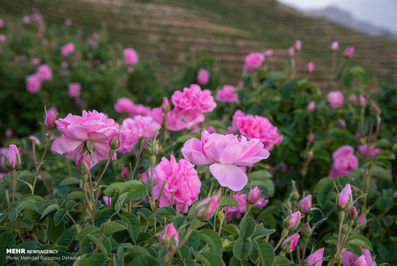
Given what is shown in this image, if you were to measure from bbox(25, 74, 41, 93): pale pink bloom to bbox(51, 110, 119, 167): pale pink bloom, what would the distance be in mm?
2434

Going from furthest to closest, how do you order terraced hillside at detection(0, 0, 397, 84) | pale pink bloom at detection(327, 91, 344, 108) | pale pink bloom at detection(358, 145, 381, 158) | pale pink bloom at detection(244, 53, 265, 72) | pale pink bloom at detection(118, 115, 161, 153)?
terraced hillside at detection(0, 0, 397, 84) → pale pink bloom at detection(244, 53, 265, 72) → pale pink bloom at detection(327, 91, 344, 108) → pale pink bloom at detection(358, 145, 381, 158) → pale pink bloom at detection(118, 115, 161, 153)

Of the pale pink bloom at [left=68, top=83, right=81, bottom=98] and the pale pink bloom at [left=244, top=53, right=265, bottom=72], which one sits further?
the pale pink bloom at [left=68, top=83, right=81, bottom=98]

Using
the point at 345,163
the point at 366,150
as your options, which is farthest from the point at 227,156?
the point at 366,150

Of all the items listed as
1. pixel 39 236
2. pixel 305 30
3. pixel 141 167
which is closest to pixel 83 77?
pixel 141 167

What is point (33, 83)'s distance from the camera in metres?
2.73

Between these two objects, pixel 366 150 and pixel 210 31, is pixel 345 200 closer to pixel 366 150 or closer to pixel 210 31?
pixel 366 150

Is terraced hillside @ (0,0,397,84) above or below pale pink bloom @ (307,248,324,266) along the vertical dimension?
above

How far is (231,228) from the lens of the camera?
684mm

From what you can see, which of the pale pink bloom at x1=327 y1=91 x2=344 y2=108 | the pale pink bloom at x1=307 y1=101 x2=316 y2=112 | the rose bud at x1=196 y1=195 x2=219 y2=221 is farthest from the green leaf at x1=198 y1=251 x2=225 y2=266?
the pale pink bloom at x1=327 y1=91 x2=344 y2=108

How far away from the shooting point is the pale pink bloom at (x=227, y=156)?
1.74ft

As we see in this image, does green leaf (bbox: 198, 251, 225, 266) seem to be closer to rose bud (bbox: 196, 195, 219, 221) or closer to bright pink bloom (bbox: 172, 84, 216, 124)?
rose bud (bbox: 196, 195, 219, 221)

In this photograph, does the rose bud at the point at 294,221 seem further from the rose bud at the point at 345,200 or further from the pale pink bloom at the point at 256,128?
the pale pink bloom at the point at 256,128

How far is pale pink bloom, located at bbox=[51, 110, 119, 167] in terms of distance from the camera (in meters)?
0.56

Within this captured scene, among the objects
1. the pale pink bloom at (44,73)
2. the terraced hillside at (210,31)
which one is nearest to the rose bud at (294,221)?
the pale pink bloom at (44,73)
